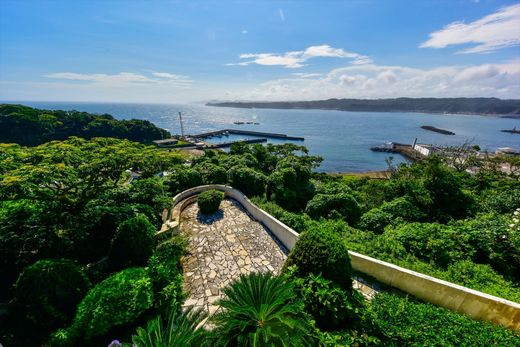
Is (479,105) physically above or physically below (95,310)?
above

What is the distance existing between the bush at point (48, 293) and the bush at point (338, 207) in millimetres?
9509

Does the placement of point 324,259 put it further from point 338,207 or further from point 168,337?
point 338,207

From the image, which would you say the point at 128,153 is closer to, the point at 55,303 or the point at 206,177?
the point at 55,303

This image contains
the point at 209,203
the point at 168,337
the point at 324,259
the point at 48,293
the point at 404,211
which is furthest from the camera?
the point at 209,203

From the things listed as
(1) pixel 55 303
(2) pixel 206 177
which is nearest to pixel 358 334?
(1) pixel 55 303

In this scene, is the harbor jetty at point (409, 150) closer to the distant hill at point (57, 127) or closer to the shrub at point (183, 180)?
the shrub at point (183, 180)

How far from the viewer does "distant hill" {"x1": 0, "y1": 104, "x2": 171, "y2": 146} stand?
37938 millimetres

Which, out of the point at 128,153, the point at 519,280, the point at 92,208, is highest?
the point at 128,153

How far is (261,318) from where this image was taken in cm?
339

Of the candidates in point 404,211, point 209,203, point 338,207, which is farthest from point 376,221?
point 209,203

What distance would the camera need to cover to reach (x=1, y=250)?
575 centimetres

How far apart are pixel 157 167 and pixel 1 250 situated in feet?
18.3

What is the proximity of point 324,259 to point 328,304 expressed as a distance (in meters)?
0.83

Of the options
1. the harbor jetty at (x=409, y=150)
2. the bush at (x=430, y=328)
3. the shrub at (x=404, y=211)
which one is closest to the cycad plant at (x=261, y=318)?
the bush at (x=430, y=328)
